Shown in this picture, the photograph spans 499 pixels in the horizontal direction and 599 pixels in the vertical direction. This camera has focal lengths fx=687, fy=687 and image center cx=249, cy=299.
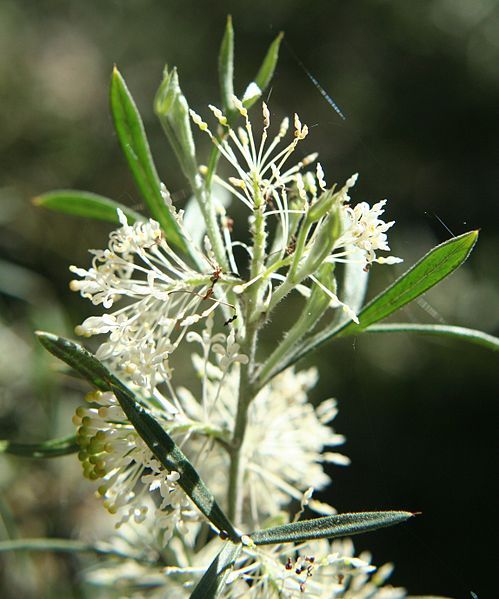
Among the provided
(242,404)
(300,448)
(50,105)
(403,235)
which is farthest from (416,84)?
(242,404)

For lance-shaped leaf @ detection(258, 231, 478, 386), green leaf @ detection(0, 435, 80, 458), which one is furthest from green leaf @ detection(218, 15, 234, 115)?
green leaf @ detection(0, 435, 80, 458)

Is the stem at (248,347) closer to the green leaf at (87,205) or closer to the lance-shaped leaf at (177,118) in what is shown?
the lance-shaped leaf at (177,118)

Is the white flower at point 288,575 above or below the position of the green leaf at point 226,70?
below

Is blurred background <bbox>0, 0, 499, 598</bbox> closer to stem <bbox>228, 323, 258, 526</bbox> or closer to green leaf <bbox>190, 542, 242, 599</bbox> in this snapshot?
stem <bbox>228, 323, 258, 526</bbox>

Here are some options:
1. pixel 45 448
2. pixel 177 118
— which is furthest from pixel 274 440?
pixel 177 118

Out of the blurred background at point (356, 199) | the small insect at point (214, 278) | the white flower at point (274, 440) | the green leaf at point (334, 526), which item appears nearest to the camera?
the green leaf at point (334, 526)

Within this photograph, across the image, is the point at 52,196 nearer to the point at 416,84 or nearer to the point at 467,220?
the point at 467,220

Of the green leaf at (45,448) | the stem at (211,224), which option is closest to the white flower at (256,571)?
the green leaf at (45,448)
